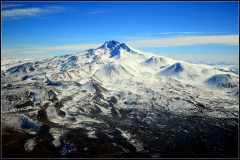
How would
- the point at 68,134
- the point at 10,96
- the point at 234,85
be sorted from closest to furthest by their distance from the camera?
1. the point at 68,134
2. the point at 10,96
3. the point at 234,85

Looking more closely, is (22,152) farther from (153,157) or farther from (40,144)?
(153,157)

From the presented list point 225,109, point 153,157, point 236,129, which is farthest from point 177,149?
point 225,109

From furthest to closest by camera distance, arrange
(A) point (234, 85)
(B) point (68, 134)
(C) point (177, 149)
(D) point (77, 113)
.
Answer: (A) point (234, 85)
(D) point (77, 113)
(B) point (68, 134)
(C) point (177, 149)

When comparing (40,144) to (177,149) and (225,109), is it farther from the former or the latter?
(225,109)

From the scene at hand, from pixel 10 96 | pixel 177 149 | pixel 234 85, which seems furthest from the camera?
pixel 234 85

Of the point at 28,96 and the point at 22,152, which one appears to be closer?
the point at 22,152

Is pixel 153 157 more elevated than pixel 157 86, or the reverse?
pixel 157 86

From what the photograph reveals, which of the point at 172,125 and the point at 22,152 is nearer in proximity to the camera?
the point at 22,152

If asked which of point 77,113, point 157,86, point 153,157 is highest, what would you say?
point 157,86

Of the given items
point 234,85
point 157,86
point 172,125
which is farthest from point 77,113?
point 234,85
